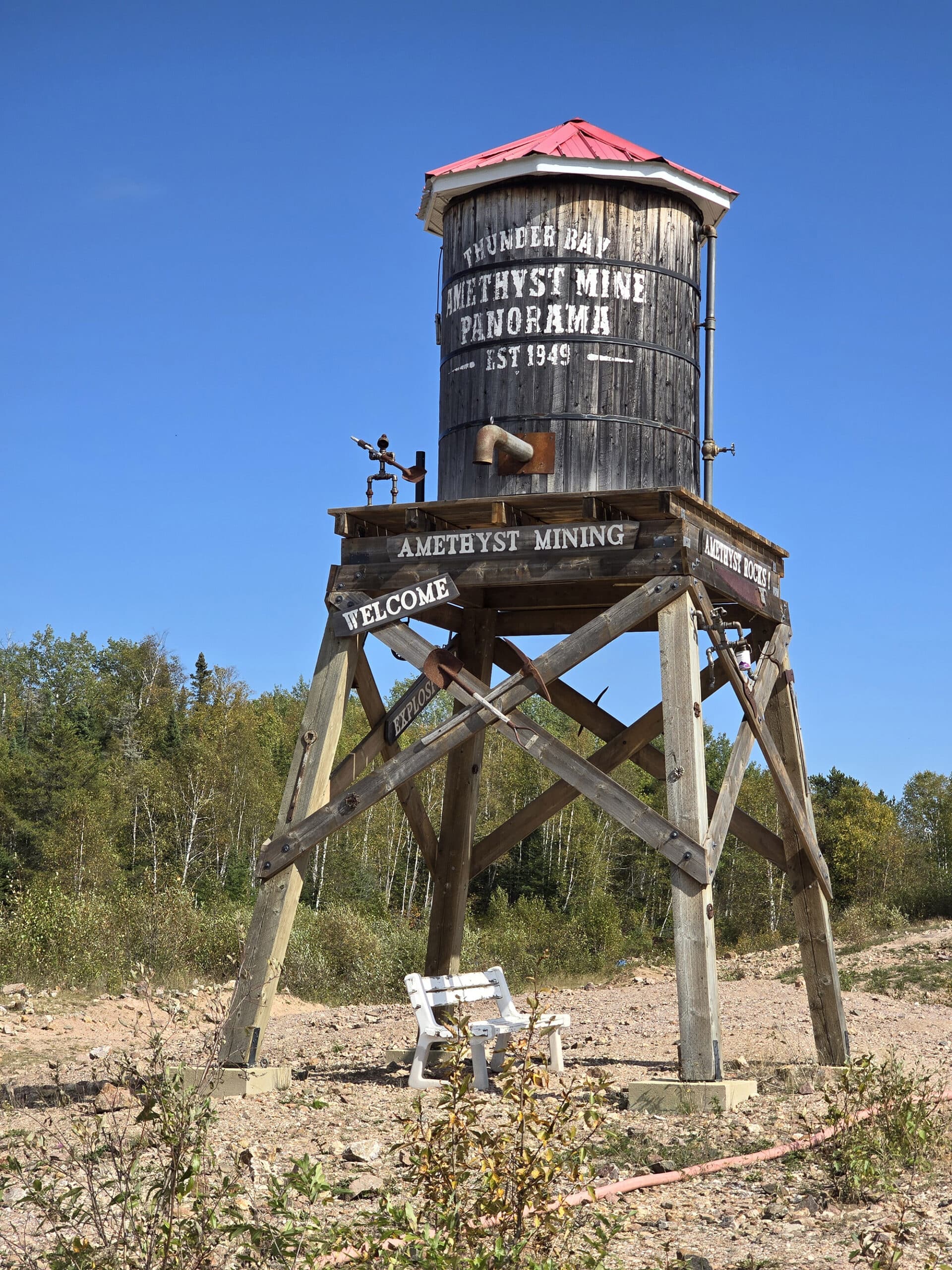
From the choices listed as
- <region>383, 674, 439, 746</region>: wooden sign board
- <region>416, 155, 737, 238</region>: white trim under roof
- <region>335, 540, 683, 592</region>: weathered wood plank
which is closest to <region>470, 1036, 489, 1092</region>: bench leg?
<region>383, 674, 439, 746</region>: wooden sign board

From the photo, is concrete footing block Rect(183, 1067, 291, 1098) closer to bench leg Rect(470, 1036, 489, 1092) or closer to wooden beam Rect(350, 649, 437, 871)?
bench leg Rect(470, 1036, 489, 1092)

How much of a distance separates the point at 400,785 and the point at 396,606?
128cm

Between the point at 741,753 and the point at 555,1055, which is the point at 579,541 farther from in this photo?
the point at 555,1055

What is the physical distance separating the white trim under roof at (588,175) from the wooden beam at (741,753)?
328cm

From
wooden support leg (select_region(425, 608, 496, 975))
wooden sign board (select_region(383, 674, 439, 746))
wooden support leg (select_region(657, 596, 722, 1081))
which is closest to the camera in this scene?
wooden support leg (select_region(657, 596, 722, 1081))

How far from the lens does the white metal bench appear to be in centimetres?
981

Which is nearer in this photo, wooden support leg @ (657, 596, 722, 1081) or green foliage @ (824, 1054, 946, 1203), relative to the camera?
green foliage @ (824, 1054, 946, 1203)

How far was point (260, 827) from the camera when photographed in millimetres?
43062

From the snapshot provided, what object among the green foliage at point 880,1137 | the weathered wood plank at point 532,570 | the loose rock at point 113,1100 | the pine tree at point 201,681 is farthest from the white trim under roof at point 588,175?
the pine tree at point 201,681

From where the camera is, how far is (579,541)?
976cm

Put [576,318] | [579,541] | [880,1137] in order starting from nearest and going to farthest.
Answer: [880,1137] → [579,541] → [576,318]

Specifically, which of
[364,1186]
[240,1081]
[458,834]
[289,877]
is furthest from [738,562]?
[364,1186]

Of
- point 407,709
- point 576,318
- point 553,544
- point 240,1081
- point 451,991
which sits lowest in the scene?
point 240,1081

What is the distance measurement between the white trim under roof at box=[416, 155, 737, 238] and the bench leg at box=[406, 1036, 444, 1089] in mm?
6071
